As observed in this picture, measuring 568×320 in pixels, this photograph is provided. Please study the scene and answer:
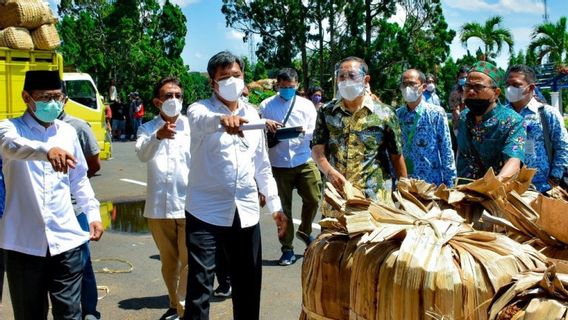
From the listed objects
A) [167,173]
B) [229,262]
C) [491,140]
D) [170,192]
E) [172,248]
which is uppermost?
[491,140]

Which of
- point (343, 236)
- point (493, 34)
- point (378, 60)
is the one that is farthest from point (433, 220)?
point (493, 34)

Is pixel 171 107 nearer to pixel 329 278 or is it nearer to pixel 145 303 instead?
pixel 145 303

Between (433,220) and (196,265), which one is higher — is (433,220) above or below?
above

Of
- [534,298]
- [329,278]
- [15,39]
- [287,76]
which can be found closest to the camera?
[534,298]

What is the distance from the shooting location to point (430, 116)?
567cm

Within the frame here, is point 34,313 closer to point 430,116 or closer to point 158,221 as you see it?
point 158,221

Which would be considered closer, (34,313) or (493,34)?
(34,313)

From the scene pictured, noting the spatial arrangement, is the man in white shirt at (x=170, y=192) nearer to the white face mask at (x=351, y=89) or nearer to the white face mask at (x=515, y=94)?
the white face mask at (x=351, y=89)

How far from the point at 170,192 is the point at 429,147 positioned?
7.06 ft

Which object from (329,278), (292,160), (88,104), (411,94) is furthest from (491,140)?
(88,104)

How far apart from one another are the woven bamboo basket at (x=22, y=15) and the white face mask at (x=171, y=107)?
5.80m

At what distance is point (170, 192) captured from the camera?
5098 mm

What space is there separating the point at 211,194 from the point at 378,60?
2448 cm

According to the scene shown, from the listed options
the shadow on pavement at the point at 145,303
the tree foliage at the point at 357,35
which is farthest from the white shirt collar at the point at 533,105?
the tree foliage at the point at 357,35
